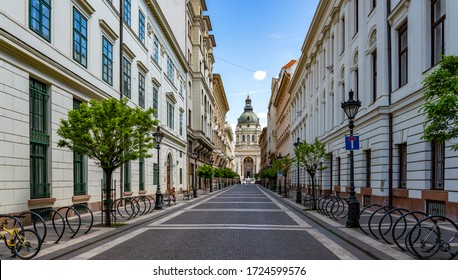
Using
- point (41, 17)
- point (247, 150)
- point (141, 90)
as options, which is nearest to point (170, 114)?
point (141, 90)

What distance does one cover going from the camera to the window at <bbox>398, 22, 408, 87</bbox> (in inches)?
706

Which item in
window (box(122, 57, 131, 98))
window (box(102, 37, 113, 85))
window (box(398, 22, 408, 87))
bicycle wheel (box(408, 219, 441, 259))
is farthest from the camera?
window (box(122, 57, 131, 98))

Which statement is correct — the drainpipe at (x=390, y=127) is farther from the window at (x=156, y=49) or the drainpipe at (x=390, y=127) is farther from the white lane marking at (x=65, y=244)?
the window at (x=156, y=49)

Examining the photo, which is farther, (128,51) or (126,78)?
(126,78)

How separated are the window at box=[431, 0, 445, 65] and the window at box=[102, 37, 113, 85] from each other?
14.9 metres

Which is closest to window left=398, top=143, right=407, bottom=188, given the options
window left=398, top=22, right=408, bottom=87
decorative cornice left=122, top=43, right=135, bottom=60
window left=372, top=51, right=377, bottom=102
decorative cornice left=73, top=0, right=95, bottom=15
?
window left=398, top=22, right=408, bottom=87

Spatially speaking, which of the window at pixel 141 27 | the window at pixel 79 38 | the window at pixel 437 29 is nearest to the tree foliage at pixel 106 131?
the window at pixel 79 38

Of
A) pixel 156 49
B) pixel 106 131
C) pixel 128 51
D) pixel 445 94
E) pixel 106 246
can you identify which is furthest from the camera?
pixel 156 49

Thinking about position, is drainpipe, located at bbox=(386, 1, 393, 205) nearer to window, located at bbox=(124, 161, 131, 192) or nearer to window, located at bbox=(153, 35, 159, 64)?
window, located at bbox=(124, 161, 131, 192)

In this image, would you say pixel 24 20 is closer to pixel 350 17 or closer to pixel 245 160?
pixel 350 17

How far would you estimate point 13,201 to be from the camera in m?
12.5

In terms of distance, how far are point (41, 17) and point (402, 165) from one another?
51.5 feet

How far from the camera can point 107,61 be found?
21.4 meters

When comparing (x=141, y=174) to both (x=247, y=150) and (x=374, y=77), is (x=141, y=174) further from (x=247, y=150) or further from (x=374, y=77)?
(x=247, y=150)
